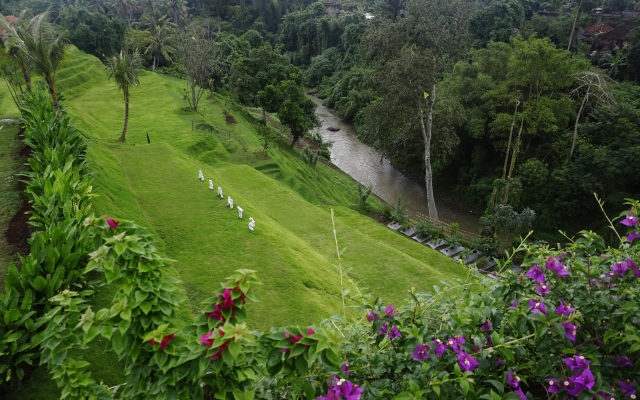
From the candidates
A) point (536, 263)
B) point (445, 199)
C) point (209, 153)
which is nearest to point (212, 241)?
point (536, 263)

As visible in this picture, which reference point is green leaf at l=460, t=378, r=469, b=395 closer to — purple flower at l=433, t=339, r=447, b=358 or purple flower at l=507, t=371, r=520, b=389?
purple flower at l=433, t=339, r=447, b=358

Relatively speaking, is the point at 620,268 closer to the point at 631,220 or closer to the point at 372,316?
the point at 631,220

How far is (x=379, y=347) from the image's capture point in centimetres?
317

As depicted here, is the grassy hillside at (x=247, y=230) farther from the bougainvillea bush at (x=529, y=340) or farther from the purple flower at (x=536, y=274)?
the purple flower at (x=536, y=274)

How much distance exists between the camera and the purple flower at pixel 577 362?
2448 millimetres

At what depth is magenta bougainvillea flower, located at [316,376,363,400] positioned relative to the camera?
2495 mm

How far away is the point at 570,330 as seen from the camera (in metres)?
2.55

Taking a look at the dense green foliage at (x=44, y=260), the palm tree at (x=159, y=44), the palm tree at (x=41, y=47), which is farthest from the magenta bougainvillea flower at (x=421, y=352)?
the palm tree at (x=159, y=44)

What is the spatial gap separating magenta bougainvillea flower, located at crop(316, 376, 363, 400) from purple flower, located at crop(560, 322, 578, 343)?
130 cm

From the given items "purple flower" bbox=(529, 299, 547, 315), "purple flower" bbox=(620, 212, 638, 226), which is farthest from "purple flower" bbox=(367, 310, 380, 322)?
"purple flower" bbox=(620, 212, 638, 226)

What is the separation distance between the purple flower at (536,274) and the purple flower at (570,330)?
0.43 meters

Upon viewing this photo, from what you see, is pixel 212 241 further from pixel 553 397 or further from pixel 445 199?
pixel 445 199

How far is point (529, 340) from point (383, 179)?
30149 millimetres

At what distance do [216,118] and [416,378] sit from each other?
104 ft
